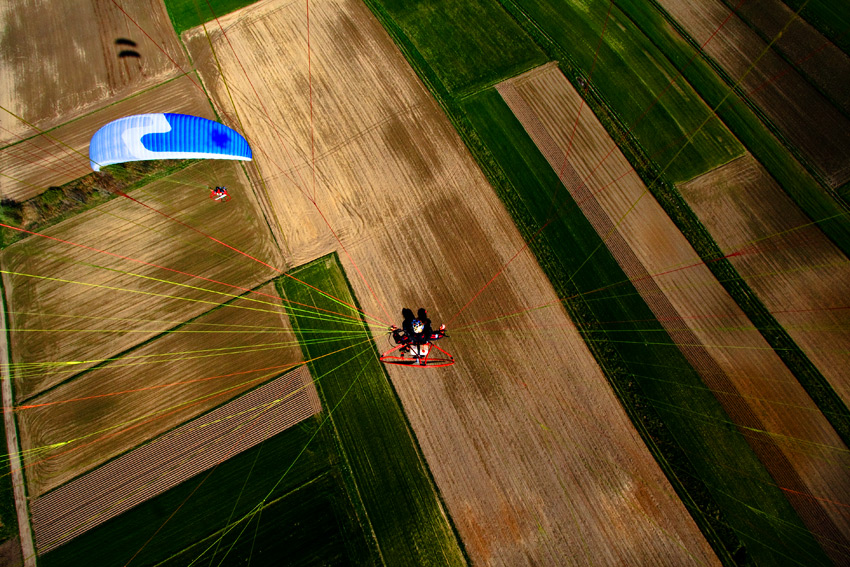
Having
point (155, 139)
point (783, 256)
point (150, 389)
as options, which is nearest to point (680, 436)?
point (783, 256)

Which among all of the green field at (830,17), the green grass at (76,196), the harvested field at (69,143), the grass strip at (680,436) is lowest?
the grass strip at (680,436)

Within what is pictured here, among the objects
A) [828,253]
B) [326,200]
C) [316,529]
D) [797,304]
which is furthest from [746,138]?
[316,529]

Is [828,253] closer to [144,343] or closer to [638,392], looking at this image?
[638,392]

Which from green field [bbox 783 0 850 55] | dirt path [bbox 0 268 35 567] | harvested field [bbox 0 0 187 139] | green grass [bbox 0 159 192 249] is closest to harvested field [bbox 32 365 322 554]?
dirt path [bbox 0 268 35 567]

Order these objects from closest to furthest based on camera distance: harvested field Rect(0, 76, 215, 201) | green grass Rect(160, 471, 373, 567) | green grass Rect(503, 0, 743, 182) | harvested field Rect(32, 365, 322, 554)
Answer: green grass Rect(160, 471, 373, 567) < harvested field Rect(32, 365, 322, 554) < harvested field Rect(0, 76, 215, 201) < green grass Rect(503, 0, 743, 182)

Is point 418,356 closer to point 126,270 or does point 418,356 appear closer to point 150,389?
point 150,389

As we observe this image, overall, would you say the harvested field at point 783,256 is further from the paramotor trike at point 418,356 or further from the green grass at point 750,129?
the paramotor trike at point 418,356

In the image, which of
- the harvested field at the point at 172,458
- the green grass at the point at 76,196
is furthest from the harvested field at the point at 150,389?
the green grass at the point at 76,196

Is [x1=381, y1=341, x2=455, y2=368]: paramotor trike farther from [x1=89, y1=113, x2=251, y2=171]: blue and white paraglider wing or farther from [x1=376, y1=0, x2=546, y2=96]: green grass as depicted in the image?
[x1=376, y1=0, x2=546, y2=96]: green grass
